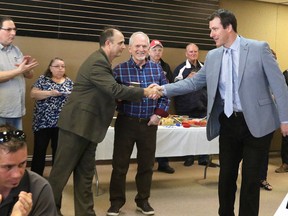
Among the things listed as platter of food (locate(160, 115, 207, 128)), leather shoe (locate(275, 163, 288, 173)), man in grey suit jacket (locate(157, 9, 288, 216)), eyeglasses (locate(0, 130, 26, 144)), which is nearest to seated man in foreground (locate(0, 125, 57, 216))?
eyeglasses (locate(0, 130, 26, 144))

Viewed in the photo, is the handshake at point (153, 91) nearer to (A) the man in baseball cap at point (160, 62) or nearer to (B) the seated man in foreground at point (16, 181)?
(A) the man in baseball cap at point (160, 62)

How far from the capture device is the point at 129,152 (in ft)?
11.8

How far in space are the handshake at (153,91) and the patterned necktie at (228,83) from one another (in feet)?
2.03

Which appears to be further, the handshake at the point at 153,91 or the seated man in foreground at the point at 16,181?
the handshake at the point at 153,91

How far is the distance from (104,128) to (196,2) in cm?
379

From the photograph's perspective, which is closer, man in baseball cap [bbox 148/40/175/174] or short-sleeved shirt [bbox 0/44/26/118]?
short-sleeved shirt [bbox 0/44/26/118]

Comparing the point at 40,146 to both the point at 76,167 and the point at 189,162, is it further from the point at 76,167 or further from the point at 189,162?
the point at 189,162

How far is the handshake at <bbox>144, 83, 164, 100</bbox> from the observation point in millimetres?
3186

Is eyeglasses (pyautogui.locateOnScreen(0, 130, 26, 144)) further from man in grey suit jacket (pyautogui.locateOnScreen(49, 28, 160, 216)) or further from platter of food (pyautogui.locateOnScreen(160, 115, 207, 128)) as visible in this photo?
platter of food (pyautogui.locateOnScreen(160, 115, 207, 128))

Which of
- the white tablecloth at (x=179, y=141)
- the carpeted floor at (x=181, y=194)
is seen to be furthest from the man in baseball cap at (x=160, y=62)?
the white tablecloth at (x=179, y=141)

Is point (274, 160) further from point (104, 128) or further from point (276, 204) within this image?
point (104, 128)

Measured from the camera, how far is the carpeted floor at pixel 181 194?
3.84 meters

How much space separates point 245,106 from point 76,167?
4.64 ft

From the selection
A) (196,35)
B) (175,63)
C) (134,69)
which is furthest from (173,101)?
(134,69)
